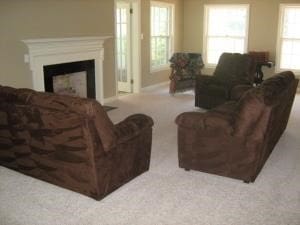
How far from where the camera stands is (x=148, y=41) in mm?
7758

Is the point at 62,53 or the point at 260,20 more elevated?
the point at 260,20

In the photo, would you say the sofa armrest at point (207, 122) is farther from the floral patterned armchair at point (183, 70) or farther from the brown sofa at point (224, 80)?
the floral patterned armchair at point (183, 70)

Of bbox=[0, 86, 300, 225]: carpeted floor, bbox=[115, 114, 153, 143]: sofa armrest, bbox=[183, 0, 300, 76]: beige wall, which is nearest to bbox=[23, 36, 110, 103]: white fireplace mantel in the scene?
bbox=[0, 86, 300, 225]: carpeted floor

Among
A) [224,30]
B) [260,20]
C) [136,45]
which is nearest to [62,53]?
[136,45]

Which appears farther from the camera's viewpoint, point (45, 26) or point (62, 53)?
point (62, 53)

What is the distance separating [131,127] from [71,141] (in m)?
0.58

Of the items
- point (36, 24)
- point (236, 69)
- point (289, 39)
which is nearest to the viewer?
point (36, 24)

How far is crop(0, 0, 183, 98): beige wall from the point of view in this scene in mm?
4516

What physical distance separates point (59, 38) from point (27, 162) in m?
2.52

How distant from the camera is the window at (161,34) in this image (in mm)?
7977

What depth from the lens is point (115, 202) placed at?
2.90 metres

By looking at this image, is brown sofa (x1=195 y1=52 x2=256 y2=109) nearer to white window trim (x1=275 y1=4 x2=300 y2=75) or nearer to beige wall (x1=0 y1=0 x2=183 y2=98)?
beige wall (x1=0 y1=0 x2=183 y2=98)

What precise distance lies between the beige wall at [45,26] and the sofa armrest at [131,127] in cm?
231

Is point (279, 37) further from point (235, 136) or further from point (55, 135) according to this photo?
point (55, 135)
